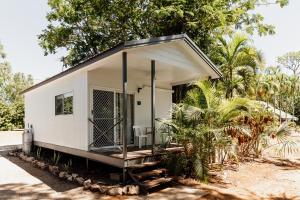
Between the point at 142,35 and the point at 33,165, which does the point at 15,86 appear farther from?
the point at 33,165

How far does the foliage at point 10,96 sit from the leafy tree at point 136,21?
5.62 m

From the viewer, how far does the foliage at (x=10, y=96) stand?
2619cm

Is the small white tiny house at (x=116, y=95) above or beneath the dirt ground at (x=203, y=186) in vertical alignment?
above

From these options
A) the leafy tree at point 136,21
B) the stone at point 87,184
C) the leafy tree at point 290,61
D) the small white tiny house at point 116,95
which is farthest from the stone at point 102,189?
the leafy tree at point 290,61

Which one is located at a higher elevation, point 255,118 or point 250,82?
point 250,82

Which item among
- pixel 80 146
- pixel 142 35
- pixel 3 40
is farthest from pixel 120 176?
pixel 3 40

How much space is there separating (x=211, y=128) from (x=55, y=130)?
22.8ft

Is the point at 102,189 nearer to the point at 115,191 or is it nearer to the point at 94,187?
the point at 94,187

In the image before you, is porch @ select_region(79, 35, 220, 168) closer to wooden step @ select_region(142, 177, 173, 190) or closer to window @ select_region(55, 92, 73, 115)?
wooden step @ select_region(142, 177, 173, 190)

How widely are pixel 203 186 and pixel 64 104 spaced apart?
21.0 ft

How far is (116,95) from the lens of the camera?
10.4 meters

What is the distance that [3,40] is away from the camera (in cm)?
3631

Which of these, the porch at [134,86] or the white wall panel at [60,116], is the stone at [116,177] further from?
the white wall panel at [60,116]

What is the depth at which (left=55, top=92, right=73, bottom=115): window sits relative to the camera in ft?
33.6
